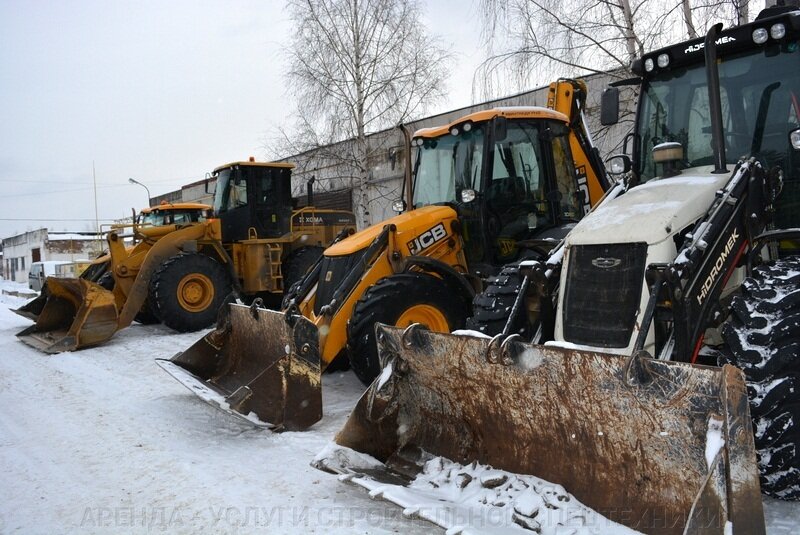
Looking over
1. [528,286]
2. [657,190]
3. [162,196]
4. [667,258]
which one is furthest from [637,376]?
[162,196]

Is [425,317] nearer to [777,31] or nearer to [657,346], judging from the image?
[657,346]

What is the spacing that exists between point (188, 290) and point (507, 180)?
6.16 metres

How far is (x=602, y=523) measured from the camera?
9.83ft

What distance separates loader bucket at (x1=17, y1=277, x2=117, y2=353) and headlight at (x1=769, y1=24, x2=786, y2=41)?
8633 mm

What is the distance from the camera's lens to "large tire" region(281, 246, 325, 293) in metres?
11.7

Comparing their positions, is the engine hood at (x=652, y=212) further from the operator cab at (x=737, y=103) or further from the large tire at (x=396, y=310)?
the large tire at (x=396, y=310)

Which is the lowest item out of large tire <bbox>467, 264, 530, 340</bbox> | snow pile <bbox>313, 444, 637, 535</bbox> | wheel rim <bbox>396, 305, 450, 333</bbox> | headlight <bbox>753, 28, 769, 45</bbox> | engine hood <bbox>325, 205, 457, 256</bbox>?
snow pile <bbox>313, 444, 637, 535</bbox>

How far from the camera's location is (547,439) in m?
3.38

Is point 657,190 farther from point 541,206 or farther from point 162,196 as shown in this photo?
point 162,196

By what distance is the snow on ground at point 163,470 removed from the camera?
135 inches

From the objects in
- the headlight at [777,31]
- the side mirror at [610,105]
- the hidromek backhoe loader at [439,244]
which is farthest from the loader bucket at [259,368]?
the headlight at [777,31]

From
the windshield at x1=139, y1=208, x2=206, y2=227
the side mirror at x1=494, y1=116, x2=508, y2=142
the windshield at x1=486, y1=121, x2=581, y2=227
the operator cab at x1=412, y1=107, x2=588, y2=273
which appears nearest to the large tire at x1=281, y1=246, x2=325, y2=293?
the windshield at x1=139, y1=208, x2=206, y2=227

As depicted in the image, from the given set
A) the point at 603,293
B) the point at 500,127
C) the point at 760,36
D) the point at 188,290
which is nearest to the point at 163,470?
the point at 603,293

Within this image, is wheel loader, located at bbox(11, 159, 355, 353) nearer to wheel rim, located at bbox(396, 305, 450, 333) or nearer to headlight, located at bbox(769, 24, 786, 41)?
wheel rim, located at bbox(396, 305, 450, 333)
